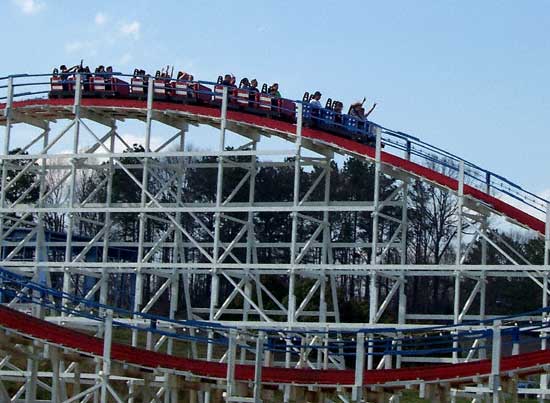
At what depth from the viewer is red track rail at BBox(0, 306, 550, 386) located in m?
22.2

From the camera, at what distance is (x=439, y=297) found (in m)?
60.6

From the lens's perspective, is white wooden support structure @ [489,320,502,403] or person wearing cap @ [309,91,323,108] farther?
person wearing cap @ [309,91,323,108]

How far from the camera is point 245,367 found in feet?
82.7

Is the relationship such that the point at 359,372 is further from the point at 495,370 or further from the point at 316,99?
the point at 316,99

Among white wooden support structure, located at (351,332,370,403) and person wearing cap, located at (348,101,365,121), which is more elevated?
person wearing cap, located at (348,101,365,121)

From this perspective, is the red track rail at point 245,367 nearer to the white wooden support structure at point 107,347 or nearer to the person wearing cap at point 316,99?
the white wooden support structure at point 107,347

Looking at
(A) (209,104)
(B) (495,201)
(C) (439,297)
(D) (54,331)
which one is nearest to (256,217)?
(C) (439,297)

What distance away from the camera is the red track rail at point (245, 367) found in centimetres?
2223

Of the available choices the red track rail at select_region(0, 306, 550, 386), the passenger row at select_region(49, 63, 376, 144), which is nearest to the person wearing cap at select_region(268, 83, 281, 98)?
the passenger row at select_region(49, 63, 376, 144)

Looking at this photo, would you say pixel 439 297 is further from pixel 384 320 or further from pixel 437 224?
pixel 384 320

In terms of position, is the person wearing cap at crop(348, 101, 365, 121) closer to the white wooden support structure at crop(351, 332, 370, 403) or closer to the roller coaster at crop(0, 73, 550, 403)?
the roller coaster at crop(0, 73, 550, 403)

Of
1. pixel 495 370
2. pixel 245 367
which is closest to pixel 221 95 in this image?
pixel 245 367


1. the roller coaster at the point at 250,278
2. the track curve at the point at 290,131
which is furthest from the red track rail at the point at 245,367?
Result: the track curve at the point at 290,131

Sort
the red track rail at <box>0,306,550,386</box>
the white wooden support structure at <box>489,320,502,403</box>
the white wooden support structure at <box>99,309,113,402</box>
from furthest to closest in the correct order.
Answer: the white wooden support structure at <box>99,309,113,402</box>, the red track rail at <box>0,306,550,386</box>, the white wooden support structure at <box>489,320,502,403</box>
